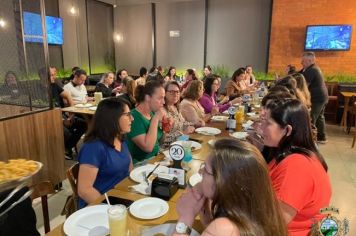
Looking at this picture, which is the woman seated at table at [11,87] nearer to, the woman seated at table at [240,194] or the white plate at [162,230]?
the white plate at [162,230]

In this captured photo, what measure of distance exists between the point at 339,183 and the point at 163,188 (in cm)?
287

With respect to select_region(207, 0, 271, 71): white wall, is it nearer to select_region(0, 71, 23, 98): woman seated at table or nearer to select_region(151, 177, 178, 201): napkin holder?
select_region(0, 71, 23, 98): woman seated at table

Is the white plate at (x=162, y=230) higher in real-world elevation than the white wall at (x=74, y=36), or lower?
lower

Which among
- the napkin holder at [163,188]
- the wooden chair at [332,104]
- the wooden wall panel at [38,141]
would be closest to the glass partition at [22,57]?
the wooden wall panel at [38,141]

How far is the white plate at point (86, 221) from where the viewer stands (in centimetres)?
110

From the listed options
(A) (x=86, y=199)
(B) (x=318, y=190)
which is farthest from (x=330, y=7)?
(A) (x=86, y=199)

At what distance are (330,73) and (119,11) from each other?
662 centimetres

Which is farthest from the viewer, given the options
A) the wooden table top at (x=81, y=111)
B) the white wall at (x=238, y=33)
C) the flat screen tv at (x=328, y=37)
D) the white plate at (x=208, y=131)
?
the white wall at (x=238, y=33)

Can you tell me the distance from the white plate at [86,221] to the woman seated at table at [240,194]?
0.55m

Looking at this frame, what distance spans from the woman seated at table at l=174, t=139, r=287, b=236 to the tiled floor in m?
1.99

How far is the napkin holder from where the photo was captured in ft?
4.53

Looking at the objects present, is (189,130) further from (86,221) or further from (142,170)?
(86,221)

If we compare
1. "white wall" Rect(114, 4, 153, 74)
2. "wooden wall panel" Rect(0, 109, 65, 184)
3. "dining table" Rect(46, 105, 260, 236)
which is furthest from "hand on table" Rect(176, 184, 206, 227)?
"white wall" Rect(114, 4, 153, 74)

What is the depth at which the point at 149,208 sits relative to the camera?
50.4 inches
